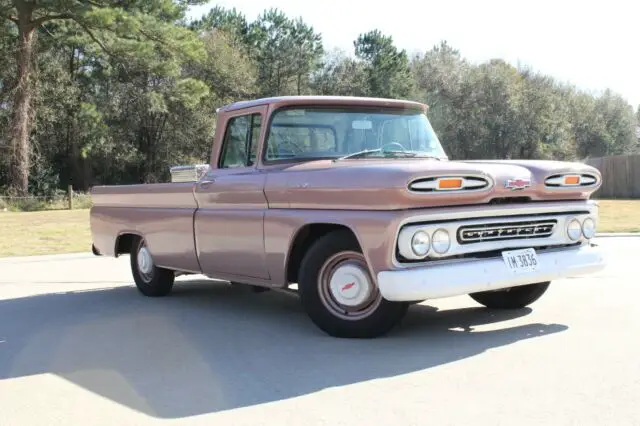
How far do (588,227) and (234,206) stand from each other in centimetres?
296

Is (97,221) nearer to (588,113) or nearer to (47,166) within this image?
(47,166)

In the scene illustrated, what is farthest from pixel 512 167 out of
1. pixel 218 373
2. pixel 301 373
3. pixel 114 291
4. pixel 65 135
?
pixel 65 135

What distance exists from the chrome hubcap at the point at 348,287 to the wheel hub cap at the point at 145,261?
9.82 feet

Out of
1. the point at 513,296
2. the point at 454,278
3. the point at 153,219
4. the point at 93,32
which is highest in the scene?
the point at 93,32

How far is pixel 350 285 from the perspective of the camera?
17.2 ft

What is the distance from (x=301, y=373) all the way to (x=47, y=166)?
134 ft

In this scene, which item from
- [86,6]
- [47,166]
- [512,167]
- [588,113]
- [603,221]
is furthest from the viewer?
[588,113]

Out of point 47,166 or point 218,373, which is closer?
point 218,373

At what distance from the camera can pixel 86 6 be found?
31.0 metres

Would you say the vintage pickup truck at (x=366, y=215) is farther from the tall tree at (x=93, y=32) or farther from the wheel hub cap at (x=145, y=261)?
the tall tree at (x=93, y=32)

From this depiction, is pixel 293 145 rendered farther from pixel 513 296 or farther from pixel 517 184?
pixel 513 296

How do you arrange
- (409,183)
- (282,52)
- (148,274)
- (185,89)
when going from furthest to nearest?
1. (282,52)
2. (185,89)
3. (148,274)
4. (409,183)

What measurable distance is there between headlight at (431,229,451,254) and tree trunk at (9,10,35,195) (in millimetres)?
33318

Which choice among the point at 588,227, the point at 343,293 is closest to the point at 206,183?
the point at 343,293
